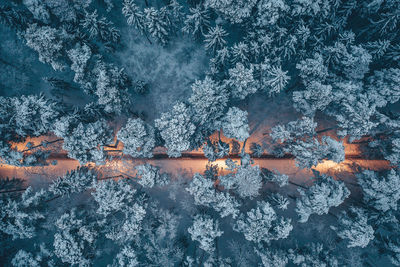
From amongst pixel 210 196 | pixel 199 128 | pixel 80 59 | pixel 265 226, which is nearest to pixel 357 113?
pixel 265 226

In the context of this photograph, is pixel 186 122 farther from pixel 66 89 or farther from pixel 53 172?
pixel 53 172

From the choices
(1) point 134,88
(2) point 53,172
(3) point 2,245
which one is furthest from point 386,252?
(3) point 2,245

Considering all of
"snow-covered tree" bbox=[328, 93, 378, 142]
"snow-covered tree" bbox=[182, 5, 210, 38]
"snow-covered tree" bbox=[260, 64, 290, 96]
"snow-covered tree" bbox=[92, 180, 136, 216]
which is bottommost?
"snow-covered tree" bbox=[92, 180, 136, 216]

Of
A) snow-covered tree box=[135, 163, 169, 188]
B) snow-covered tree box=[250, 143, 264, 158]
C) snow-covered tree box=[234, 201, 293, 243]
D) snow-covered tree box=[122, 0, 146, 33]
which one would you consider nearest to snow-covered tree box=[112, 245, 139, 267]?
snow-covered tree box=[135, 163, 169, 188]

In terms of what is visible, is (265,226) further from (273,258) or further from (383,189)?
(383,189)

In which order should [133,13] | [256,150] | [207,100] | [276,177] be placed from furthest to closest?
1. [256,150]
2. [276,177]
3. [133,13]
4. [207,100]

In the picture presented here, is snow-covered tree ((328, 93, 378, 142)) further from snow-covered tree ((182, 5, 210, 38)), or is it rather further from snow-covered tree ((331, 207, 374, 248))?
snow-covered tree ((182, 5, 210, 38))
